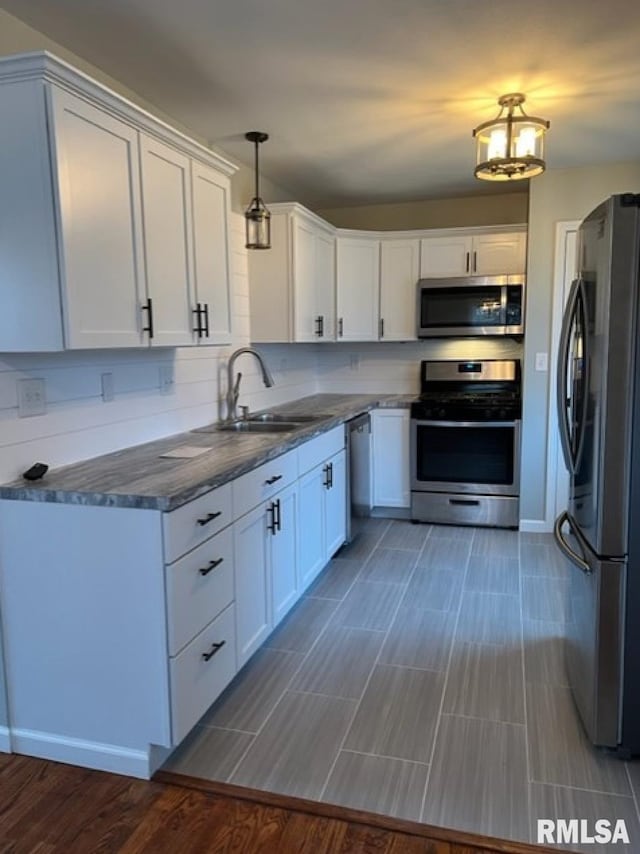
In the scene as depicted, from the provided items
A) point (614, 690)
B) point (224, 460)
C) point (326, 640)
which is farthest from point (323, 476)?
point (614, 690)

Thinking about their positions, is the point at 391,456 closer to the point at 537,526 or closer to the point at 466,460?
the point at 466,460

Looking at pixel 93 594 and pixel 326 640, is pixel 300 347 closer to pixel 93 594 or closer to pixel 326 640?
pixel 326 640

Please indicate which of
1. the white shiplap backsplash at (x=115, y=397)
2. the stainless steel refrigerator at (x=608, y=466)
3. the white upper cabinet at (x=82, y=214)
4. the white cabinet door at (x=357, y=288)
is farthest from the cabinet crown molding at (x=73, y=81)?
the white cabinet door at (x=357, y=288)

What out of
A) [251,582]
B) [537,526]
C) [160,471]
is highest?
[160,471]

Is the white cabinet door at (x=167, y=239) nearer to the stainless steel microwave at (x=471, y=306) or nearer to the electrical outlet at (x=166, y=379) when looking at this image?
the electrical outlet at (x=166, y=379)

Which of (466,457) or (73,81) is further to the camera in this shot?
(466,457)

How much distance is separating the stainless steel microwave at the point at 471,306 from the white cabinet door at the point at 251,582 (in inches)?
101

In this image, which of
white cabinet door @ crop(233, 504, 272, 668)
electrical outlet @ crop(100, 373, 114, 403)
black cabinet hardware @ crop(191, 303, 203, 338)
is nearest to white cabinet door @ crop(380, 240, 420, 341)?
black cabinet hardware @ crop(191, 303, 203, 338)

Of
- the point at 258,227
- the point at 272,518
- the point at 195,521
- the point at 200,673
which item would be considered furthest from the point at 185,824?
the point at 258,227

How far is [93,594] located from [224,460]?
0.69m

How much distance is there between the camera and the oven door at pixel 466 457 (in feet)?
14.2

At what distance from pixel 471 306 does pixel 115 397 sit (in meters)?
2.86

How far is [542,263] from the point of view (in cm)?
416

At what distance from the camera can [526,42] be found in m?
2.28
